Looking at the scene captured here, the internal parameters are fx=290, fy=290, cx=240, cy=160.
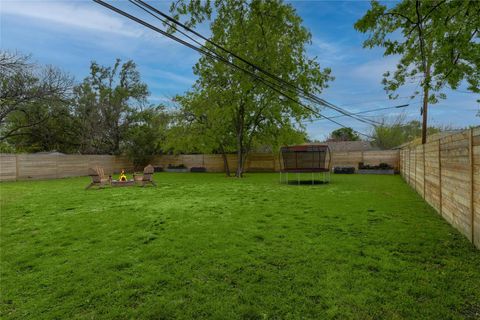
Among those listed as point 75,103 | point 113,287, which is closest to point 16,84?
point 75,103

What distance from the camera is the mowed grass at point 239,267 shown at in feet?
7.45

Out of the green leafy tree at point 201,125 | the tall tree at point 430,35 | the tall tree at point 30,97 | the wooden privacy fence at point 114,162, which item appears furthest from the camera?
the tall tree at point 30,97

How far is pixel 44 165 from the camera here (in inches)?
644

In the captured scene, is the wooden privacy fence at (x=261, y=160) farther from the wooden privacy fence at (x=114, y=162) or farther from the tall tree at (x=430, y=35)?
the tall tree at (x=430, y=35)

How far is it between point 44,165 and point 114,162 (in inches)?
234

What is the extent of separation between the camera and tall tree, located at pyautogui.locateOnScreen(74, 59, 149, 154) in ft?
78.4

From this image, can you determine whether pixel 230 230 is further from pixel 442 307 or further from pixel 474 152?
pixel 474 152

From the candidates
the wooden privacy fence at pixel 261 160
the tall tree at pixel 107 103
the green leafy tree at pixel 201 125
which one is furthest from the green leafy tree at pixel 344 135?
the green leafy tree at pixel 201 125

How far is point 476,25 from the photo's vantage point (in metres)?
4.21

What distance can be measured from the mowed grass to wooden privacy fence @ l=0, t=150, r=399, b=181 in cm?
1176

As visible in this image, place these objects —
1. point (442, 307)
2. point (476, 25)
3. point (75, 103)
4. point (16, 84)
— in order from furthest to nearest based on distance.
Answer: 1. point (75, 103)
2. point (16, 84)
3. point (476, 25)
4. point (442, 307)

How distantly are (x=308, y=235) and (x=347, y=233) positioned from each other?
603mm

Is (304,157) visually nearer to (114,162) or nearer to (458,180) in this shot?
(458,180)

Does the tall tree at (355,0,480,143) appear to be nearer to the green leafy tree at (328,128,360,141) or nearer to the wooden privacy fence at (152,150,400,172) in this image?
the wooden privacy fence at (152,150,400,172)
